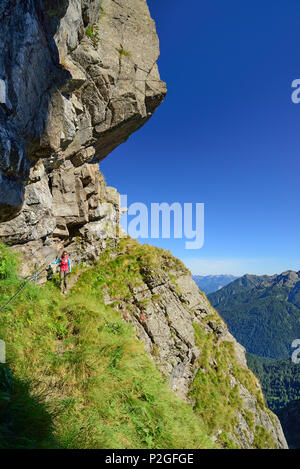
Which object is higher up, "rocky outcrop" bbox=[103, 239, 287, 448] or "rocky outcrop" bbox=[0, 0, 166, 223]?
"rocky outcrop" bbox=[0, 0, 166, 223]

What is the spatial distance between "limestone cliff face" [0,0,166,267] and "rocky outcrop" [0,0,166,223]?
4cm

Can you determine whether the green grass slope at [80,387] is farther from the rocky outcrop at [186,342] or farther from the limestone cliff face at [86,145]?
the limestone cliff face at [86,145]

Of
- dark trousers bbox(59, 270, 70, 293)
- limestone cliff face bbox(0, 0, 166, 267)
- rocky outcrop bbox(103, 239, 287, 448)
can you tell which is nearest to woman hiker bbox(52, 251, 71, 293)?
dark trousers bbox(59, 270, 70, 293)

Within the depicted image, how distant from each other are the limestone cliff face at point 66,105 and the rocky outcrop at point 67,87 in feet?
0.14

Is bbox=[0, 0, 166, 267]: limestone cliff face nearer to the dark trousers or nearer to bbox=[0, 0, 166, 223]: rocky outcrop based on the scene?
bbox=[0, 0, 166, 223]: rocky outcrop

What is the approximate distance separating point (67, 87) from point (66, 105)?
0.88m

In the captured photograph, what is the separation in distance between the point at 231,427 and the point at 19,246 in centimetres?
1620

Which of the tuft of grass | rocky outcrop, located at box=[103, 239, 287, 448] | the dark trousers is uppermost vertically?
the tuft of grass

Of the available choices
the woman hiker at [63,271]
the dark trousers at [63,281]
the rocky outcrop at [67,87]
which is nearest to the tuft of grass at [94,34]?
the rocky outcrop at [67,87]

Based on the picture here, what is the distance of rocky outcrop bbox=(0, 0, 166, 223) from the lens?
6.98 meters

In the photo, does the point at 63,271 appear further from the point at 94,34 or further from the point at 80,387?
the point at 94,34

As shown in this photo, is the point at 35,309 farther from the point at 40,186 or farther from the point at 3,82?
the point at 3,82

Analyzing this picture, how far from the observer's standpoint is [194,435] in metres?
7.21

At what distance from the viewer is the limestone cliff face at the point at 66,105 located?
7.12 meters
